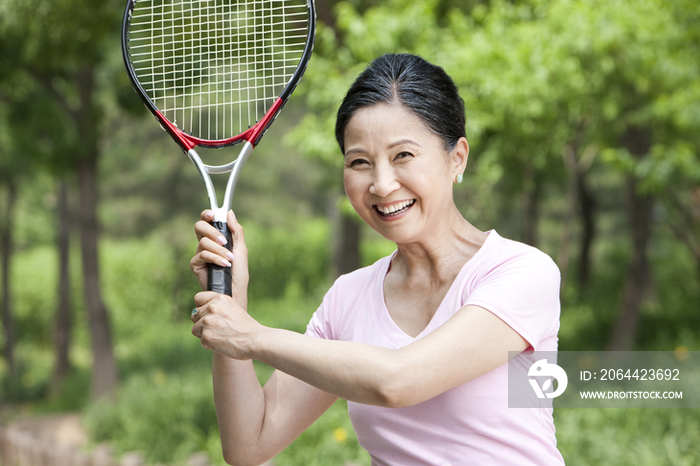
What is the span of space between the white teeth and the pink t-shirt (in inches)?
7.5

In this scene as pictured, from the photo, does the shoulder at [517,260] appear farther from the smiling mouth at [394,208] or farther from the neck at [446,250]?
the smiling mouth at [394,208]

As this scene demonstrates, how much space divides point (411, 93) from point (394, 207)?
246mm

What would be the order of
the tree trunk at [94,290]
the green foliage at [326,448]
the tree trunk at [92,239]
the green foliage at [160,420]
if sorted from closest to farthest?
the green foliage at [326,448] → the green foliage at [160,420] → the tree trunk at [92,239] → the tree trunk at [94,290]

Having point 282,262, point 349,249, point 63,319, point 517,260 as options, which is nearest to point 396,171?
point 517,260

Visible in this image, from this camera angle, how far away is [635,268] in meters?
7.95

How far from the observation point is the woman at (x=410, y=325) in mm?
1231

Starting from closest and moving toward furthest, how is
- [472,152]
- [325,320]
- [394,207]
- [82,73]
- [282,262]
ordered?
[394,207] < [325,320] < [472,152] < [82,73] < [282,262]

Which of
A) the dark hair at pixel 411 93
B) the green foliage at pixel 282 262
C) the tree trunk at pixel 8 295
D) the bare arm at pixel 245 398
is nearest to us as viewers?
the dark hair at pixel 411 93

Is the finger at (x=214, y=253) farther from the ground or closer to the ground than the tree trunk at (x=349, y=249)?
farther from the ground

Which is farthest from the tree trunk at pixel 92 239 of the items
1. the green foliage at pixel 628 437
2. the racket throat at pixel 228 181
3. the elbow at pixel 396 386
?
the elbow at pixel 396 386

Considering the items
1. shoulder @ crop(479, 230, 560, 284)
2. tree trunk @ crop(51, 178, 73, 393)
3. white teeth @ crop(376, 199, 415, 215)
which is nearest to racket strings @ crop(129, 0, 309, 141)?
white teeth @ crop(376, 199, 415, 215)

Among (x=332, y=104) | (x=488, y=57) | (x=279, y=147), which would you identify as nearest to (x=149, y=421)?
(x=332, y=104)

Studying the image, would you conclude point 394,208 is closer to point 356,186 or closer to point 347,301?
point 356,186

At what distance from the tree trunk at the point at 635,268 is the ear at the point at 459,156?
6.64 meters
